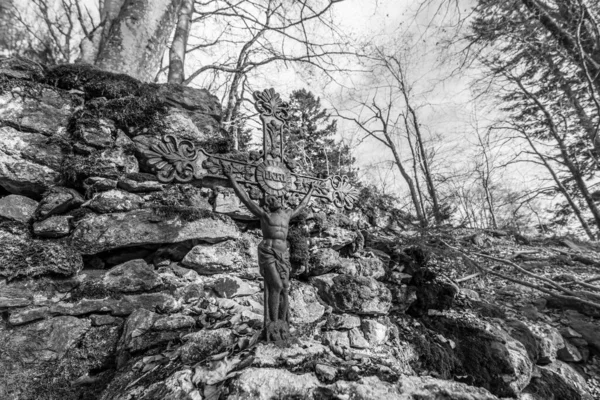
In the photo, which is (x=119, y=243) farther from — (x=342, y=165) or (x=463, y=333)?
(x=342, y=165)

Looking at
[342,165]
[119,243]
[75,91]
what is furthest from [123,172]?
[342,165]

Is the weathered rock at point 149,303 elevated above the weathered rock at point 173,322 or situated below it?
above

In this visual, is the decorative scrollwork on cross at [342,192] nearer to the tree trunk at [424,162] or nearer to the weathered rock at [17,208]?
the weathered rock at [17,208]

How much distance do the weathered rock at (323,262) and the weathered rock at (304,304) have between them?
31cm

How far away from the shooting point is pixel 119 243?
3.73m

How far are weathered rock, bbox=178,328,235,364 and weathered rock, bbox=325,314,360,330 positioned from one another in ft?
5.66

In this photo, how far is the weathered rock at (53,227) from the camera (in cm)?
350

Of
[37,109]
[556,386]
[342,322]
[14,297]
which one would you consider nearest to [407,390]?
[342,322]

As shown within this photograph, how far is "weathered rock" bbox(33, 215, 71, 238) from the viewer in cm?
350

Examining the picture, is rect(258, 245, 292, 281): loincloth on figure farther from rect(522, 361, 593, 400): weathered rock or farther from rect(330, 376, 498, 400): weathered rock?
rect(522, 361, 593, 400): weathered rock

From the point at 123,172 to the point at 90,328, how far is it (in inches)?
93.9

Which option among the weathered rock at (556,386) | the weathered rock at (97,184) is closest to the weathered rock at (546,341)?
the weathered rock at (556,386)

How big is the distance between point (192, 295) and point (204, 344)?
1.26m

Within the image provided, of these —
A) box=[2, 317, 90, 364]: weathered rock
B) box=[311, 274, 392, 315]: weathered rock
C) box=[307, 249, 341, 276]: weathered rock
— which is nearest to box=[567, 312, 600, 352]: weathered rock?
box=[311, 274, 392, 315]: weathered rock
